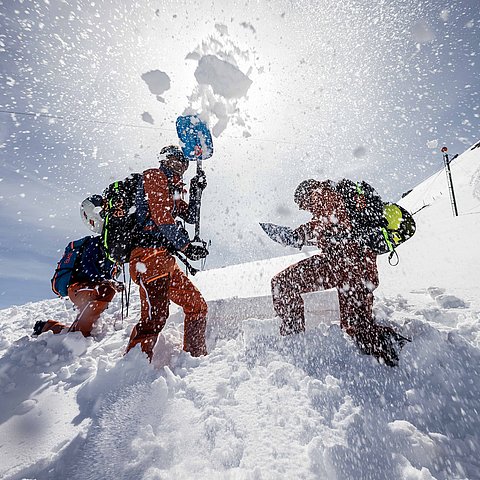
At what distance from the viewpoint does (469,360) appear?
2449 mm

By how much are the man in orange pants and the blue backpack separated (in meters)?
1.61

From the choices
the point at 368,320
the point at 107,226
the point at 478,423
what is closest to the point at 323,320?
the point at 368,320

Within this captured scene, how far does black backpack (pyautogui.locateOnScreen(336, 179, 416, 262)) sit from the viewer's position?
345 cm

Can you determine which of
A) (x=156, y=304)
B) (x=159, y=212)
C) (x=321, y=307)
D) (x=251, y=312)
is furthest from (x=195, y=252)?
(x=321, y=307)

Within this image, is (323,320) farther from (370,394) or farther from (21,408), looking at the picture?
(21,408)

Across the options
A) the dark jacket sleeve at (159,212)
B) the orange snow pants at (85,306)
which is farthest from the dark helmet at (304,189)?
the orange snow pants at (85,306)

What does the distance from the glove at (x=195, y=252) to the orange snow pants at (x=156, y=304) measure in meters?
0.28

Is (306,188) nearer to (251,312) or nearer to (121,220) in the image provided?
(251,312)

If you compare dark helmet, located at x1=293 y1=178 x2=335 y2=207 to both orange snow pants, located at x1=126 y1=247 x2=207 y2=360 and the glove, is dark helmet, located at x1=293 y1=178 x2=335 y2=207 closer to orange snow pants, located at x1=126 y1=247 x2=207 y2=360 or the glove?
the glove

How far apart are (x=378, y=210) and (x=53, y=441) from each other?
3647 mm

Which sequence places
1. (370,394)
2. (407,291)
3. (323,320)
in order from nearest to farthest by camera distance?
(370,394)
(323,320)
(407,291)

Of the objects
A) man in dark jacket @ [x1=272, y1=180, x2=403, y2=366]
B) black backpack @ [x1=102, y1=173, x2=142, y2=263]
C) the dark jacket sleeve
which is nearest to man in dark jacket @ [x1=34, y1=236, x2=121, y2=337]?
black backpack @ [x1=102, y1=173, x2=142, y2=263]

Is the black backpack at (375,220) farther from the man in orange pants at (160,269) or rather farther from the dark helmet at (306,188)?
the man in orange pants at (160,269)

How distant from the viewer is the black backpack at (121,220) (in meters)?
3.48
